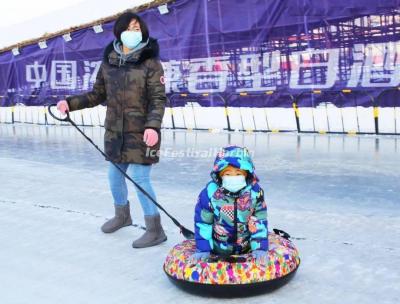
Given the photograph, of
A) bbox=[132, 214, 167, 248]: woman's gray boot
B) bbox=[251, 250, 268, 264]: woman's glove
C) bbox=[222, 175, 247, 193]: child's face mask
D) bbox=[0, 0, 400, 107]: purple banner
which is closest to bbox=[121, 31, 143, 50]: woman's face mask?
bbox=[132, 214, 167, 248]: woman's gray boot

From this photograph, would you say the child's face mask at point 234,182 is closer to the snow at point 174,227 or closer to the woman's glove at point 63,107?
the snow at point 174,227

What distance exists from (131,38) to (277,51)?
31.9ft

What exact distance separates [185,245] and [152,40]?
5.35 feet

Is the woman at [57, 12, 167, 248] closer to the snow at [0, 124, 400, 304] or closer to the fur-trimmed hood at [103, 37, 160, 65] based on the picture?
the fur-trimmed hood at [103, 37, 160, 65]

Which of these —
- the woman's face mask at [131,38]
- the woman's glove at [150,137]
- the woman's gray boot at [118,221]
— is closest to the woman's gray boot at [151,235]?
the woman's gray boot at [118,221]

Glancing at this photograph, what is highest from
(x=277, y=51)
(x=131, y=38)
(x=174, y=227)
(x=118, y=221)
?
(x=277, y=51)

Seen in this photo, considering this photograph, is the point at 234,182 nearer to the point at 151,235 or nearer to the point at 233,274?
the point at 233,274

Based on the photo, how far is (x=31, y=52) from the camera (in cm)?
1973

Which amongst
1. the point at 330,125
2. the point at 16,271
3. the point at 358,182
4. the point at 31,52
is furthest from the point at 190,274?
the point at 31,52

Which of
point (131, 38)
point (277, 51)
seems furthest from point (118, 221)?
point (277, 51)

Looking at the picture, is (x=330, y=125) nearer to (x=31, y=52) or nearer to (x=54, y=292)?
(x=54, y=292)

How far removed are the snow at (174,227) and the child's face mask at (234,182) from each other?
647 millimetres

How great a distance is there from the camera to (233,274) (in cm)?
325

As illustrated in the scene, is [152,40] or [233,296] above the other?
[152,40]
